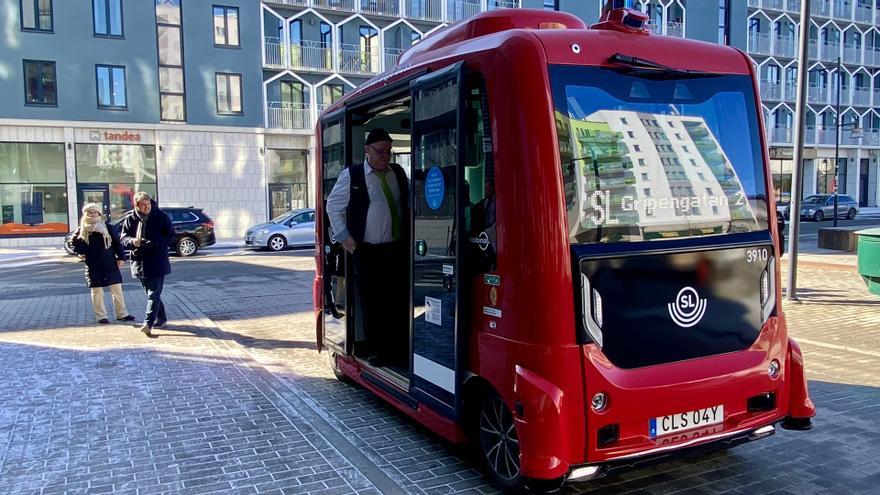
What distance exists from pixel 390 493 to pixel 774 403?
95.3 inches

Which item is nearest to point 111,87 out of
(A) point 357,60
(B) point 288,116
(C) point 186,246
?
(B) point 288,116

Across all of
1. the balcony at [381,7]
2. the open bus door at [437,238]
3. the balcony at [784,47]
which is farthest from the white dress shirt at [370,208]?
the balcony at [784,47]

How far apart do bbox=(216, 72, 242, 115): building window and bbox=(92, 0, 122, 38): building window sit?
4517mm

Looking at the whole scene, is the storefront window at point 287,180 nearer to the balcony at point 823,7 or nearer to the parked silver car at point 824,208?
the parked silver car at point 824,208

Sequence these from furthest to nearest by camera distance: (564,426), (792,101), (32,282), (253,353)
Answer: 1. (792,101)
2. (32,282)
3. (253,353)
4. (564,426)

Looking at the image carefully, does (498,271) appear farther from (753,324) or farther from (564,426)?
(753,324)

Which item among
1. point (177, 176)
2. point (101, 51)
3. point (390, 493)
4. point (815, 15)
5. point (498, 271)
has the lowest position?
point (390, 493)

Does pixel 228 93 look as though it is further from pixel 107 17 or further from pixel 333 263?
pixel 333 263

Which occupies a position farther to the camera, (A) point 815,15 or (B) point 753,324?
(A) point 815,15

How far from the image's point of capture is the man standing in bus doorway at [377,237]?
5.53m

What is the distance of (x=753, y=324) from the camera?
4.08m

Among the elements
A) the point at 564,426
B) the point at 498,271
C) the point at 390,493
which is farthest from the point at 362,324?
the point at 564,426

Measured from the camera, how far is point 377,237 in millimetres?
5621

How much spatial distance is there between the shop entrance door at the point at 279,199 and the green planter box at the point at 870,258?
2698cm
